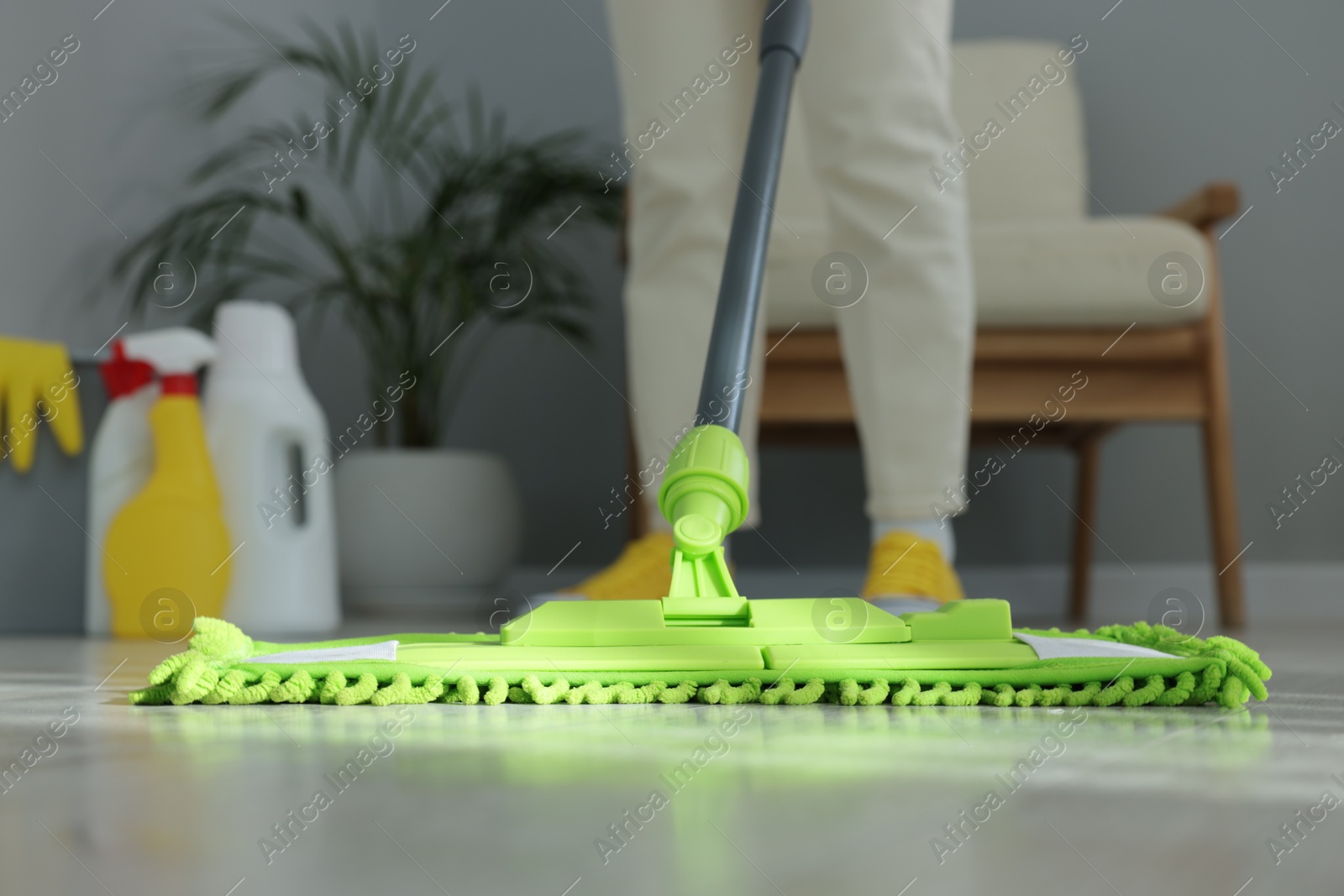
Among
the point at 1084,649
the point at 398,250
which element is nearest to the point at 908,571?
the point at 1084,649

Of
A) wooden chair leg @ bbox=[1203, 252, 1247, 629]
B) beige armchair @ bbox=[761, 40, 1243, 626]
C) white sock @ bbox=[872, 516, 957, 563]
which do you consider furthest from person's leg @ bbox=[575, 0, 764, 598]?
wooden chair leg @ bbox=[1203, 252, 1247, 629]

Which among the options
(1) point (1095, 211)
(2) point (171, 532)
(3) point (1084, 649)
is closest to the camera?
(3) point (1084, 649)

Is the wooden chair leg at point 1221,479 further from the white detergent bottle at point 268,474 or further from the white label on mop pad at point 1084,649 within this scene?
the white detergent bottle at point 268,474

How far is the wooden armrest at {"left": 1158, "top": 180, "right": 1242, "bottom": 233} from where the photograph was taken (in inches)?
54.3

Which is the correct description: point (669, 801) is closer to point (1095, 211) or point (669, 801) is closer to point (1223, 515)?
point (1223, 515)

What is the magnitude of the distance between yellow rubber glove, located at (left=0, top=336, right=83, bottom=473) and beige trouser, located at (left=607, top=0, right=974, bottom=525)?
25.8 inches

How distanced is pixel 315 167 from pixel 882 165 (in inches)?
49.8

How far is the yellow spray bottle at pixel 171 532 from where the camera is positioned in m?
1.17

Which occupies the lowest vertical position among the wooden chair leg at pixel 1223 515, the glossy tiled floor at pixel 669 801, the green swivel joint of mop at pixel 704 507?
the glossy tiled floor at pixel 669 801

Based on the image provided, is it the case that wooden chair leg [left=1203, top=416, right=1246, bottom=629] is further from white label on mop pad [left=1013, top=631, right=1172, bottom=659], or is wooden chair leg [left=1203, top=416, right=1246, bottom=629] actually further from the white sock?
white label on mop pad [left=1013, top=631, right=1172, bottom=659]

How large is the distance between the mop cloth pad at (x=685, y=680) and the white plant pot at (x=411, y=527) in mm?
1074

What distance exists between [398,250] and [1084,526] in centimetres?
110

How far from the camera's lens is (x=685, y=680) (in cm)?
54

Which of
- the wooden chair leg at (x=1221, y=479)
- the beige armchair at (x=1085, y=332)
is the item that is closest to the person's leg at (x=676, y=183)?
the beige armchair at (x=1085, y=332)
